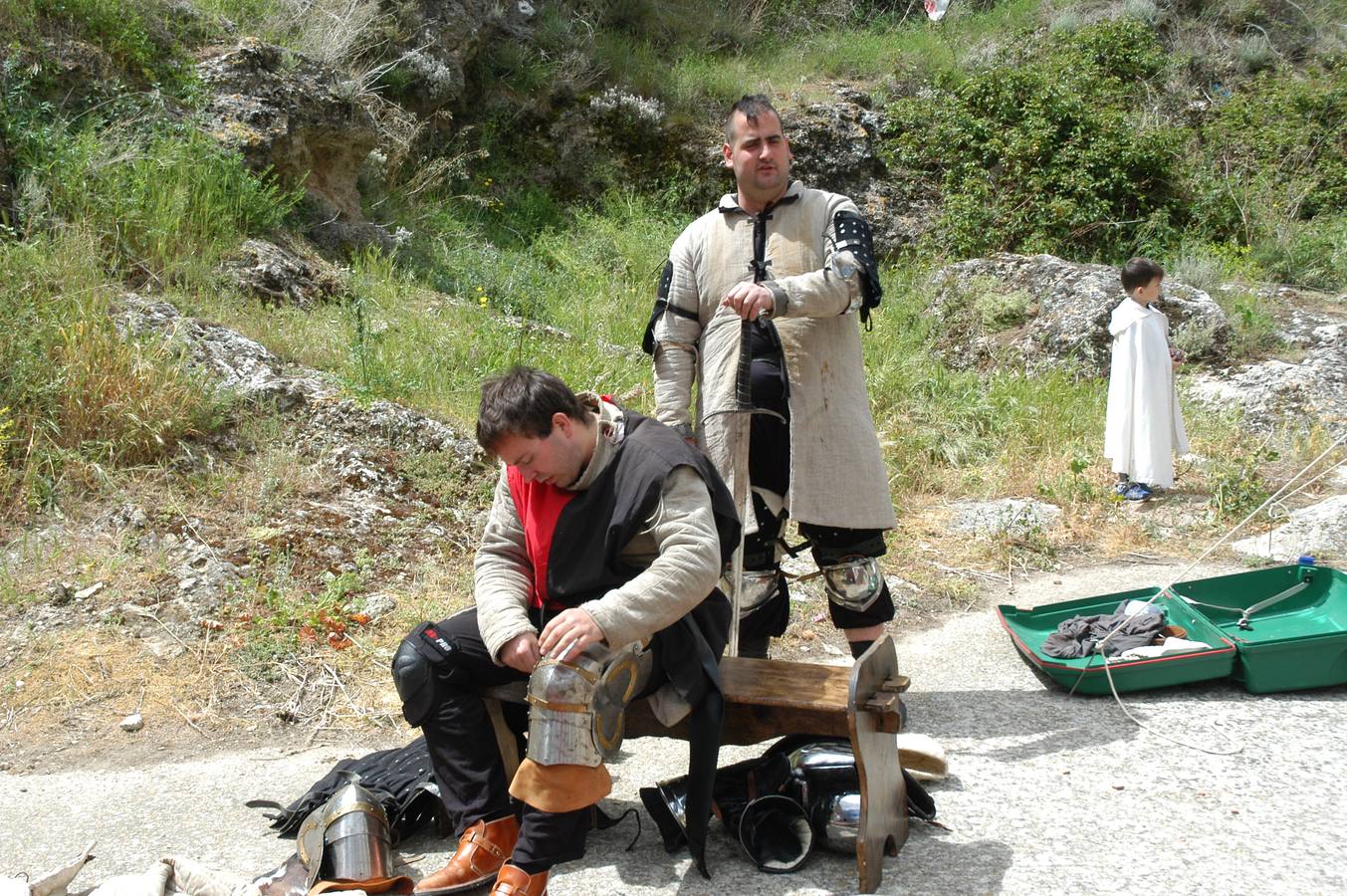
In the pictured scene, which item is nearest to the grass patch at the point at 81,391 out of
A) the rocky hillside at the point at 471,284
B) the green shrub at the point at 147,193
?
the rocky hillside at the point at 471,284

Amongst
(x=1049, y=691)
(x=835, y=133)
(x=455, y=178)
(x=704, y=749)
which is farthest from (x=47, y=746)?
(x=835, y=133)

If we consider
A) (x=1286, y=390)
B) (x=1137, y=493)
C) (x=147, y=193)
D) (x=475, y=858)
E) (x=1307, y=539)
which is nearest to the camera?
(x=475, y=858)

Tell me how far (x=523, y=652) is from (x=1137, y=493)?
5.11 m

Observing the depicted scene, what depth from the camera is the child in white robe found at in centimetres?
656

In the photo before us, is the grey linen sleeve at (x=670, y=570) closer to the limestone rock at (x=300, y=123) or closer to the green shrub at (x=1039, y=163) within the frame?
the limestone rock at (x=300, y=123)

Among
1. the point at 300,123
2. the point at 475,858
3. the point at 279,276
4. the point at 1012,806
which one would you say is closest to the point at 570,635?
the point at 475,858

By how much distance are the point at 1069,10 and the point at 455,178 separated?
9.65 meters

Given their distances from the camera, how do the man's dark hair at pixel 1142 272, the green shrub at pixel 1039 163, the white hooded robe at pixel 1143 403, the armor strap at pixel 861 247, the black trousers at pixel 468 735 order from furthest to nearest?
the green shrub at pixel 1039 163
the man's dark hair at pixel 1142 272
the white hooded robe at pixel 1143 403
the armor strap at pixel 861 247
the black trousers at pixel 468 735

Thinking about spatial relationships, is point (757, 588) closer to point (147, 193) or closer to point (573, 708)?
point (573, 708)

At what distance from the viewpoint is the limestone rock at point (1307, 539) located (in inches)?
225

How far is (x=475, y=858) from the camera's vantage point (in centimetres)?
271

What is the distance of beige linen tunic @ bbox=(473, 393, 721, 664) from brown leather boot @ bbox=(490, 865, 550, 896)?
20.0 inches

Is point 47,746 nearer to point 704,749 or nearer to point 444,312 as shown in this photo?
point 704,749

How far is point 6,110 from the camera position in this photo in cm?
641
